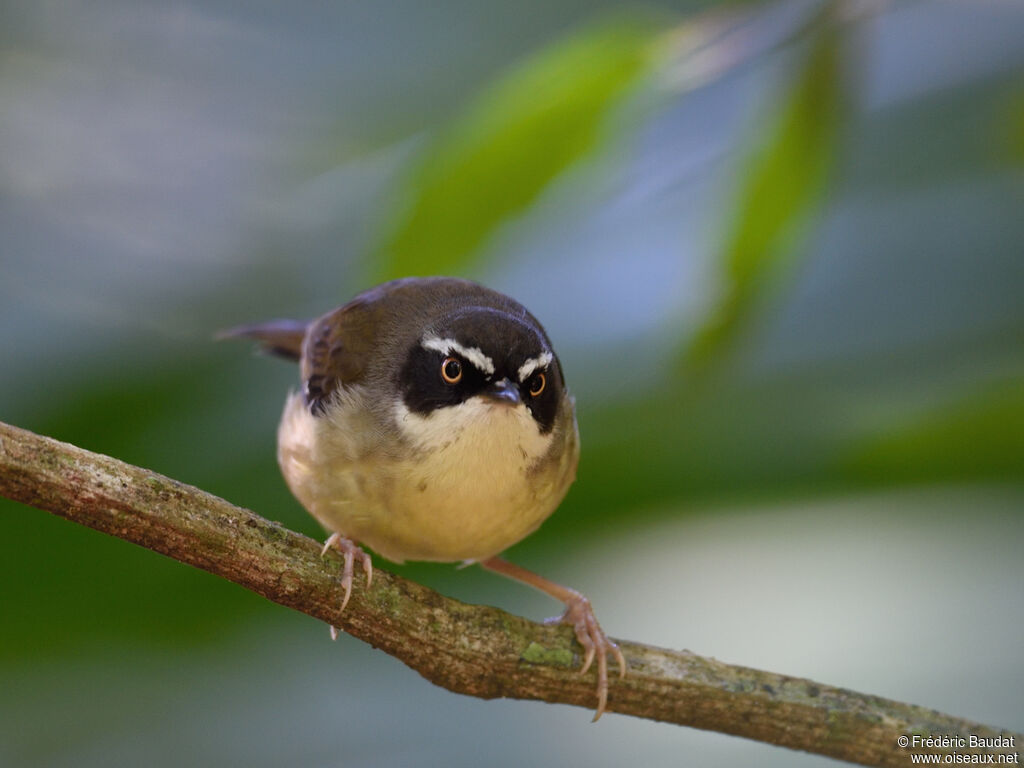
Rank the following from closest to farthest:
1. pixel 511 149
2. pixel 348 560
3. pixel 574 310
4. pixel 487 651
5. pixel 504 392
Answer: pixel 348 560 < pixel 487 651 < pixel 504 392 < pixel 511 149 < pixel 574 310

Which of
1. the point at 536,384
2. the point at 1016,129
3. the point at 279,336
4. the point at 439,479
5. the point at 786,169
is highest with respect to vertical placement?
the point at 1016,129

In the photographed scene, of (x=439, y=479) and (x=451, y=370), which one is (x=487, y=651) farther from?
(x=451, y=370)

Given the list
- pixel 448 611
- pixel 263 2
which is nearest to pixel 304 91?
pixel 263 2

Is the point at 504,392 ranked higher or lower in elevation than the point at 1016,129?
lower

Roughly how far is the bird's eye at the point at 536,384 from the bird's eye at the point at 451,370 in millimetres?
198

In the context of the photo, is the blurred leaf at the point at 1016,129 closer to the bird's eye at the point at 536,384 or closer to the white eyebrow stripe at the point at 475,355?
the bird's eye at the point at 536,384

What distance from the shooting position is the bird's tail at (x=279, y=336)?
166 inches

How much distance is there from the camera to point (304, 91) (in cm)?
733

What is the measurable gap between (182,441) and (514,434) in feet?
10.0

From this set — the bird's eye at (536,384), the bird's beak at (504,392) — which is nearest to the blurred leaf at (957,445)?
the bird's eye at (536,384)

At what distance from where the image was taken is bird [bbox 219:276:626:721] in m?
3.09

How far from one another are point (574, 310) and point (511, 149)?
10.5ft

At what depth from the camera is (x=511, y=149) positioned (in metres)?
3.45

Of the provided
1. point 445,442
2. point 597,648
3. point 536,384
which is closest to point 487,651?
point 597,648
